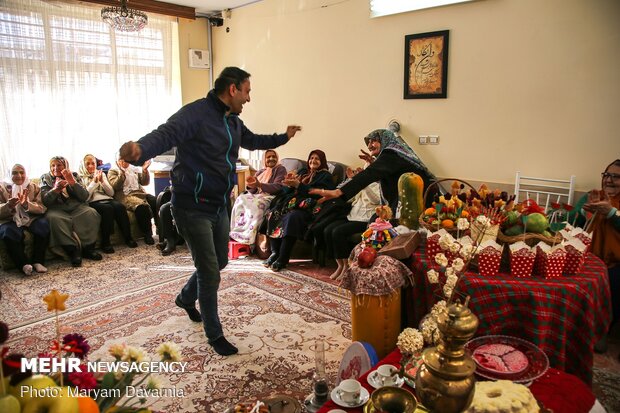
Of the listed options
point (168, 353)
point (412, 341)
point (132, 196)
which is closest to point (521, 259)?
point (412, 341)

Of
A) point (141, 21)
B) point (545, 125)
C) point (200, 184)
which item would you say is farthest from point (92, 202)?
point (545, 125)

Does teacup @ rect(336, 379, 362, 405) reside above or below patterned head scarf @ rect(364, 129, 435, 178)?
below

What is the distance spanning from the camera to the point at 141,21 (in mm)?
4508

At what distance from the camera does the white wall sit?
3193mm

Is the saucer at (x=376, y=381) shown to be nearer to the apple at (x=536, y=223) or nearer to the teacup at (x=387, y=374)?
the teacup at (x=387, y=374)

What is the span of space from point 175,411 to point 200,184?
1112mm

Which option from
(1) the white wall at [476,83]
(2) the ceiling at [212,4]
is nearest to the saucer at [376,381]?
(1) the white wall at [476,83]

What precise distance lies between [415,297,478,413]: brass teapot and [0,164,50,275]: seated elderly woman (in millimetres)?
4088

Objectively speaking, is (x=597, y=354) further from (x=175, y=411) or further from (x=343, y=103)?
(x=343, y=103)

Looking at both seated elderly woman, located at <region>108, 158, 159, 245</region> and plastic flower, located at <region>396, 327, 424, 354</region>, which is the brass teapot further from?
seated elderly woman, located at <region>108, 158, 159, 245</region>

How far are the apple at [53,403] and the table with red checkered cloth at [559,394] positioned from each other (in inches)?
33.8

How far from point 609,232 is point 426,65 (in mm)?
2087

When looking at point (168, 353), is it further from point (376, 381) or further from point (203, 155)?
point (203, 155)

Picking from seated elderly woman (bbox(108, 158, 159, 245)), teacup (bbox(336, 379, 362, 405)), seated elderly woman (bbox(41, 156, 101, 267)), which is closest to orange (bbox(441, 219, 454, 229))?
teacup (bbox(336, 379, 362, 405))
